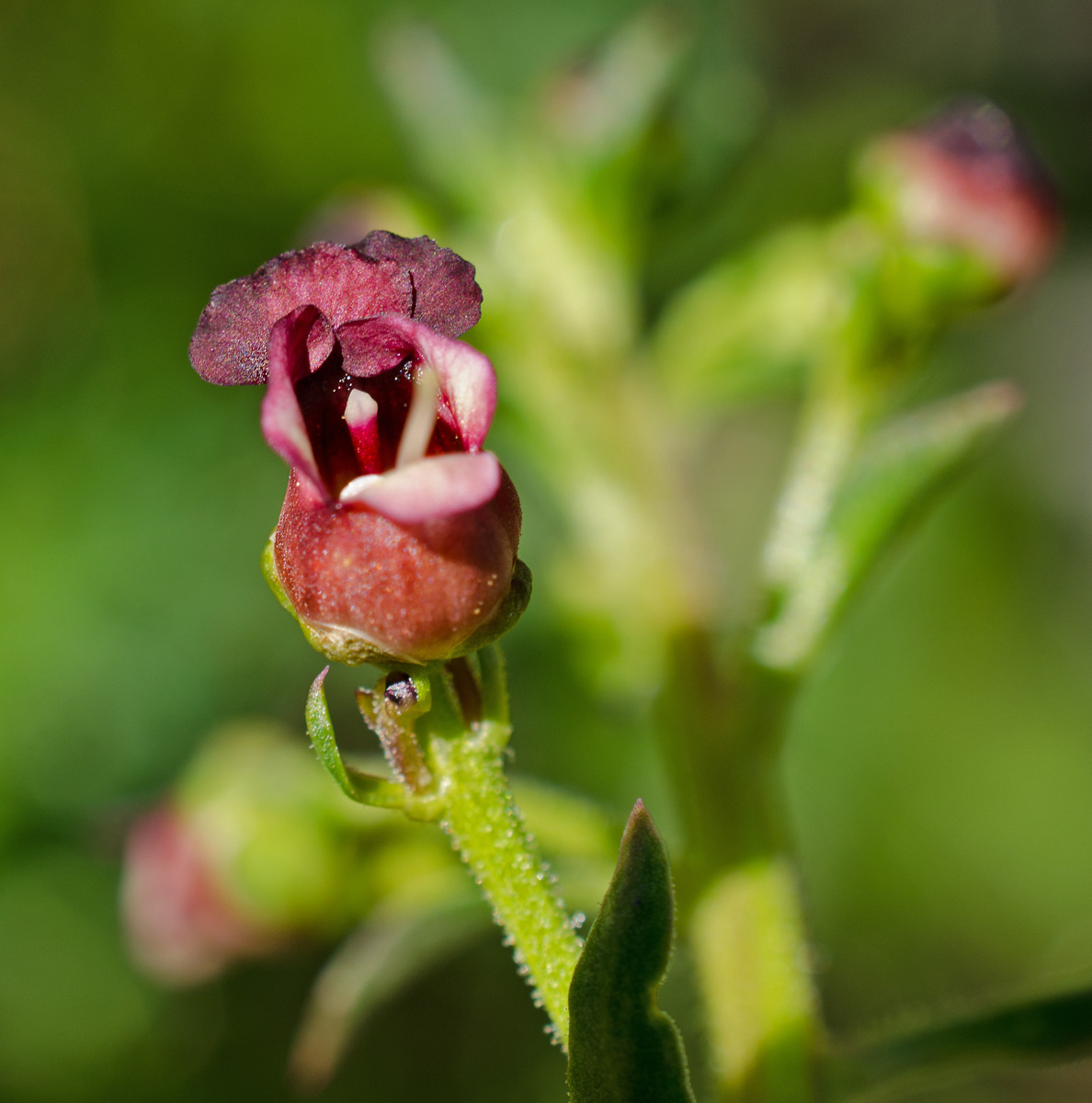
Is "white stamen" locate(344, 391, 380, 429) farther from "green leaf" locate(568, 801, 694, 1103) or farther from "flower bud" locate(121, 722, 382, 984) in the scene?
"flower bud" locate(121, 722, 382, 984)

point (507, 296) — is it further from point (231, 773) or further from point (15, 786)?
point (15, 786)

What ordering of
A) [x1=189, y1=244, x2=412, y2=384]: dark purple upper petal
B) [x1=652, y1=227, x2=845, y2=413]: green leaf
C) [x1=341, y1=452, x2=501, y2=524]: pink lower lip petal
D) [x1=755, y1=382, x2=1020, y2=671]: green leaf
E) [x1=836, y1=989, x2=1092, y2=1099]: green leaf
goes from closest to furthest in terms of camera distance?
[x1=341, y1=452, x2=501, y2=524]: pink lower lip petal < [x1=189, y1=244, x2=412, y2=384]: dark purple upper petal < [x1=836, y1=989, x2=1092, y2=1099]: green leaf < [x1=755, y1=382, x2=1020, y2=671]: green leaf < [x1=652, y1=227, x2=845, y2=413]: green leaf

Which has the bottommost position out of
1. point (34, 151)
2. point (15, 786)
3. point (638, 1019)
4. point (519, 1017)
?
point (519, 1017)

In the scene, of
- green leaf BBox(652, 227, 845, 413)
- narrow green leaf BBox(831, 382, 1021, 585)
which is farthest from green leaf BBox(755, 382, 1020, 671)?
green leaf BBox(652, 227, 845, 413)

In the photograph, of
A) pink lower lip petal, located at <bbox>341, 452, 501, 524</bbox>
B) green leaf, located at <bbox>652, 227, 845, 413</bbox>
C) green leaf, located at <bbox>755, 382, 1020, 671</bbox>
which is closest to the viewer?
pink lower lip petal, located at <bbox>341, 452, 501, 524</bbox>

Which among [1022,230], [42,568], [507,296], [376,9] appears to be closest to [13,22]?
[376,9]

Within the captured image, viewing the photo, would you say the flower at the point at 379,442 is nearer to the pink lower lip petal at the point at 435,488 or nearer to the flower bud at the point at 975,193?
the pink lower lip petal at the point at 435,488

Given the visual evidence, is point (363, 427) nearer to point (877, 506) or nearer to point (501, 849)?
point (501, 849)
